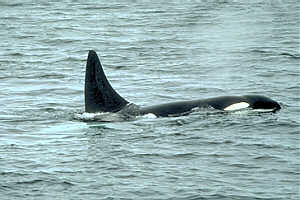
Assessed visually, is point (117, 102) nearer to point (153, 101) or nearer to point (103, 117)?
point (103, 117)

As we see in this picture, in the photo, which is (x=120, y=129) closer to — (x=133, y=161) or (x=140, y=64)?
(x=133, y=161)

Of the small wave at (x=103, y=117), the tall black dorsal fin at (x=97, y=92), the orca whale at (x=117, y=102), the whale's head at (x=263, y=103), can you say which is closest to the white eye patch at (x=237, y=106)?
the orca whale at (x=117, y=102)

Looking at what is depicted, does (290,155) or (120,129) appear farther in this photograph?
(120,129)

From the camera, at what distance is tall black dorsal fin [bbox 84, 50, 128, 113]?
16.7 metres

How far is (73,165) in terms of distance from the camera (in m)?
12.8

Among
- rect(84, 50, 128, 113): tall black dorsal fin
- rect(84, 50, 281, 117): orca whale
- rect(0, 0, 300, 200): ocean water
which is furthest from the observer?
rect(84, 50, 128, 113): tall black dorsal fin

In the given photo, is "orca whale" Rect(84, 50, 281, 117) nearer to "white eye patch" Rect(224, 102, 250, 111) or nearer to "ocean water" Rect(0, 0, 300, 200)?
"white eye patch" Rect(224, 102, 250, 111)

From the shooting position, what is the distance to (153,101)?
18.7 m

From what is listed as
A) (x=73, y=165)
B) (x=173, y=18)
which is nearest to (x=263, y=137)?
(x=73, y=165)

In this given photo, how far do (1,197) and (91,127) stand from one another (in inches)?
173

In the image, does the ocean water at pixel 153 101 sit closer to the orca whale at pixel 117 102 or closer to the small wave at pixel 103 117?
the small wave at pixel 103 117

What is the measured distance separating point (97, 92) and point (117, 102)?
→ 0.45 metres

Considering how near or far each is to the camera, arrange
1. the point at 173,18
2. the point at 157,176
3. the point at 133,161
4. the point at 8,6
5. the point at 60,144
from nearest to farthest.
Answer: the point at 157,176 < the point at 133,161 < the point at 60,144 < the point at 173,18 < the point at 8,6

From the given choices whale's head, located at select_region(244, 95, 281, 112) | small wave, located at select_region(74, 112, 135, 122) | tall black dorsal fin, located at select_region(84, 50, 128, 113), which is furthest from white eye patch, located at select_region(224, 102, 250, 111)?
tall black dorsal fin, located at select_region(84, 50, 128, 113)
